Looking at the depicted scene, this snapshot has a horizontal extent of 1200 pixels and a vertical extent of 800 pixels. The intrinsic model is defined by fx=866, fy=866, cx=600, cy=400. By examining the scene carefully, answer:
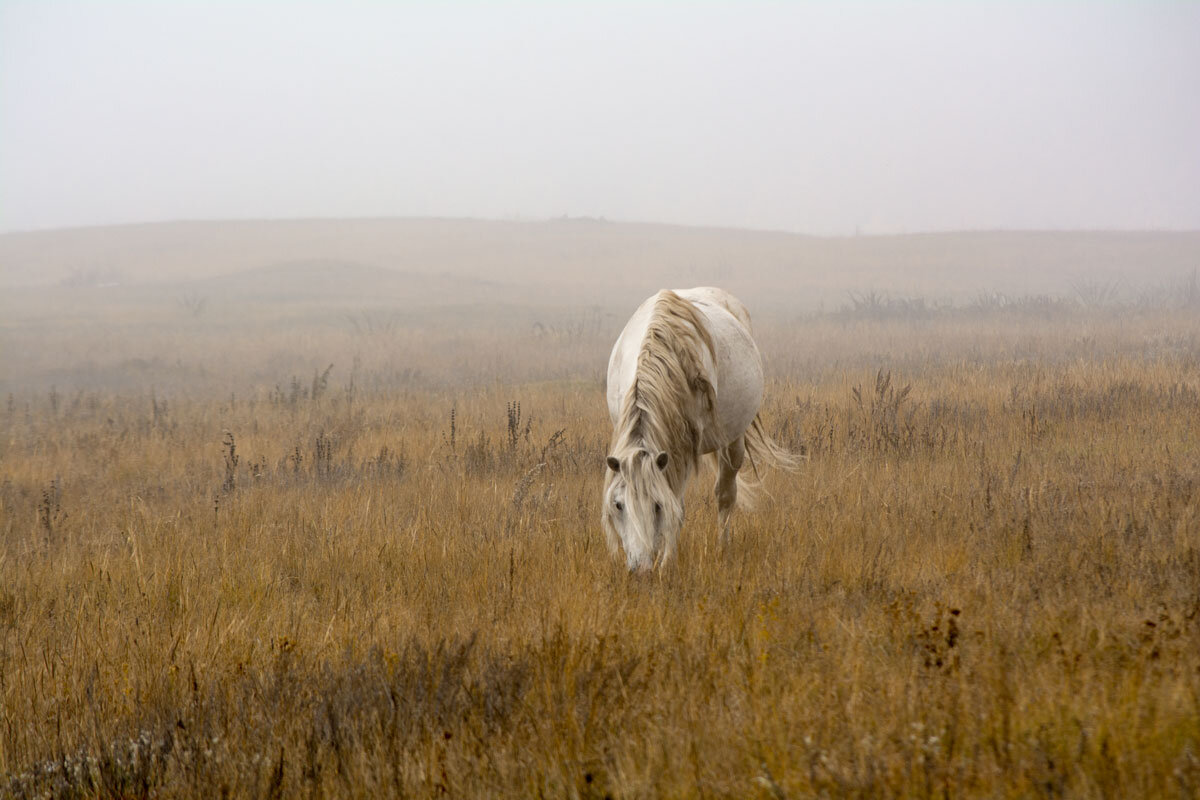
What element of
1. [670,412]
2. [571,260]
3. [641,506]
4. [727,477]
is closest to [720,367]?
[727,477]

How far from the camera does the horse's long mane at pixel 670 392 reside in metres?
4.58

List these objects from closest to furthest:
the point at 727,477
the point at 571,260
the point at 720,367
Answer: the point at 720,367
the point at 727,477
the point at 571,260

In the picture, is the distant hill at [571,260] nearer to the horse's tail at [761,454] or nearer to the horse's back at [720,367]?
the horse's tail at [761,454]

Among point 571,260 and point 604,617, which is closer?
point 604,617

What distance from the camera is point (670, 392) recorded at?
4844 millimetres

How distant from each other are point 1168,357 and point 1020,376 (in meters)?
3.69

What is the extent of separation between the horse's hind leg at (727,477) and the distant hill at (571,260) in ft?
109

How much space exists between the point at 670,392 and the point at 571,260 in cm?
5199

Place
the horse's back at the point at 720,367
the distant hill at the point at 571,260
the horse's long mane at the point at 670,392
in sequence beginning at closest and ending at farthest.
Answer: the horse's long mane at the point at 670,392
the horse's back at the point at 720,367
the distant hill at the point at 571,260

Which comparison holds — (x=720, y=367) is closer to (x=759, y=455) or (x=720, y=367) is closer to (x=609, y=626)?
(x=759, y=455)

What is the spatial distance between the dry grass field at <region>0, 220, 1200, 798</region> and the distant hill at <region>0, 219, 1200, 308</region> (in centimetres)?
3190

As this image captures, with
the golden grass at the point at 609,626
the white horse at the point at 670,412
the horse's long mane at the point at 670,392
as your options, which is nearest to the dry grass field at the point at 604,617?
the golden grass at the point at 609,626

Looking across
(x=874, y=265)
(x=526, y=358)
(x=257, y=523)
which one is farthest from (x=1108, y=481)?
(x=874, y=265)

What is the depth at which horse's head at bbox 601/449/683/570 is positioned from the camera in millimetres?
4203
